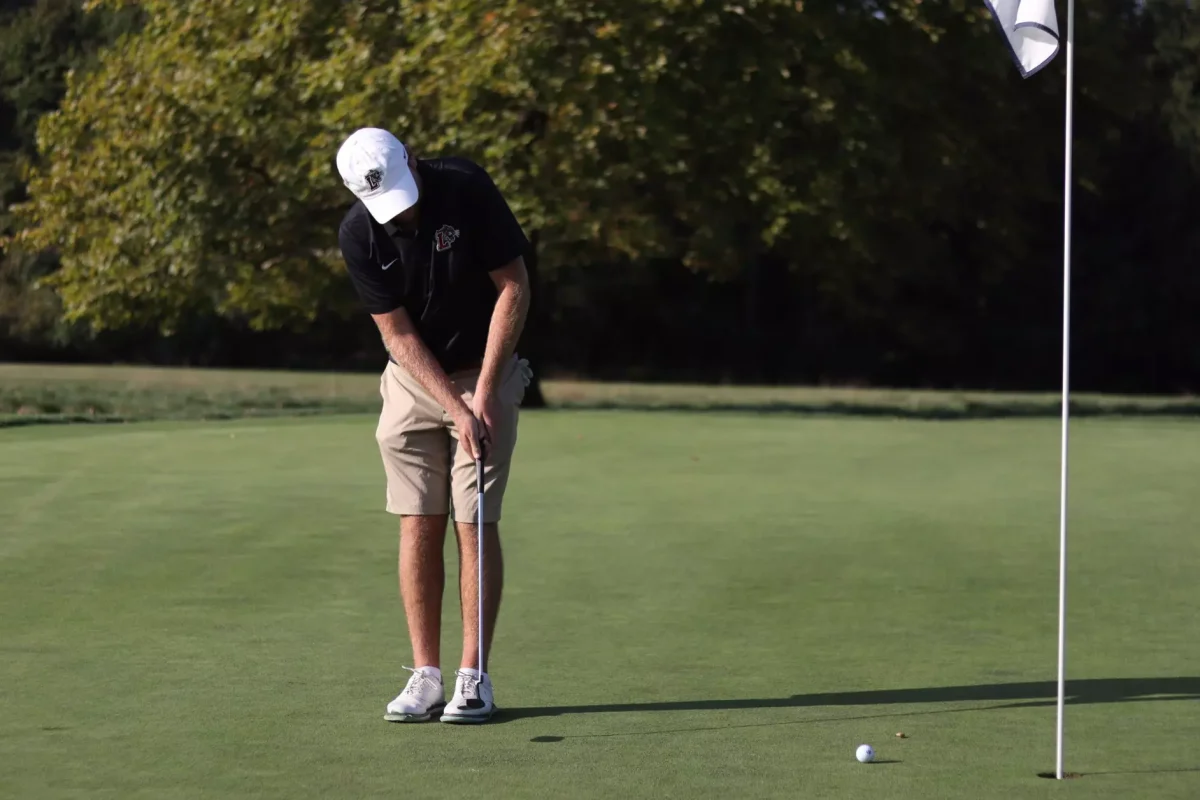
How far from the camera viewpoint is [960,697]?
6.69 m

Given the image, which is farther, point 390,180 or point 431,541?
point 431,541

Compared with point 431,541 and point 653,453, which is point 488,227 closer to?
point 431,541

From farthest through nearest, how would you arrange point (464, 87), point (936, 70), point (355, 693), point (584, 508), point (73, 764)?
point (936, 70) → point (464, 87) → point (584, 508) → point (355, 693) → point (73, 764)

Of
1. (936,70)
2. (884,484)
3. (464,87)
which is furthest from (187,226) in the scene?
(884,484)

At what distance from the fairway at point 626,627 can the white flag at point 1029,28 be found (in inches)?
79.2

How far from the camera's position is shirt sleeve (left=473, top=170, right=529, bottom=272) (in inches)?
248

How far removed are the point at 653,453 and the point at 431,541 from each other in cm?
841

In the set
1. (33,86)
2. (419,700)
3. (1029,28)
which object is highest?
(33,86)

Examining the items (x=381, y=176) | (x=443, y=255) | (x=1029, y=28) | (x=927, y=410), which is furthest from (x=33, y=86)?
(x=1029, y=28)

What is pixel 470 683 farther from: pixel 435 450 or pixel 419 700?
pixel 435 450

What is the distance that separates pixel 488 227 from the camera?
6.30 metres

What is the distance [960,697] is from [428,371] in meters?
2.05

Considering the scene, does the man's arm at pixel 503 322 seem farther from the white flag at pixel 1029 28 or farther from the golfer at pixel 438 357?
the white flag at pixel 1029 28

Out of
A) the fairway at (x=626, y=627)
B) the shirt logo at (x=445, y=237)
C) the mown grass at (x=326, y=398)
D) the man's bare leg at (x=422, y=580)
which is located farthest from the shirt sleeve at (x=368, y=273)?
the mown grass at (x=326, y=398)
